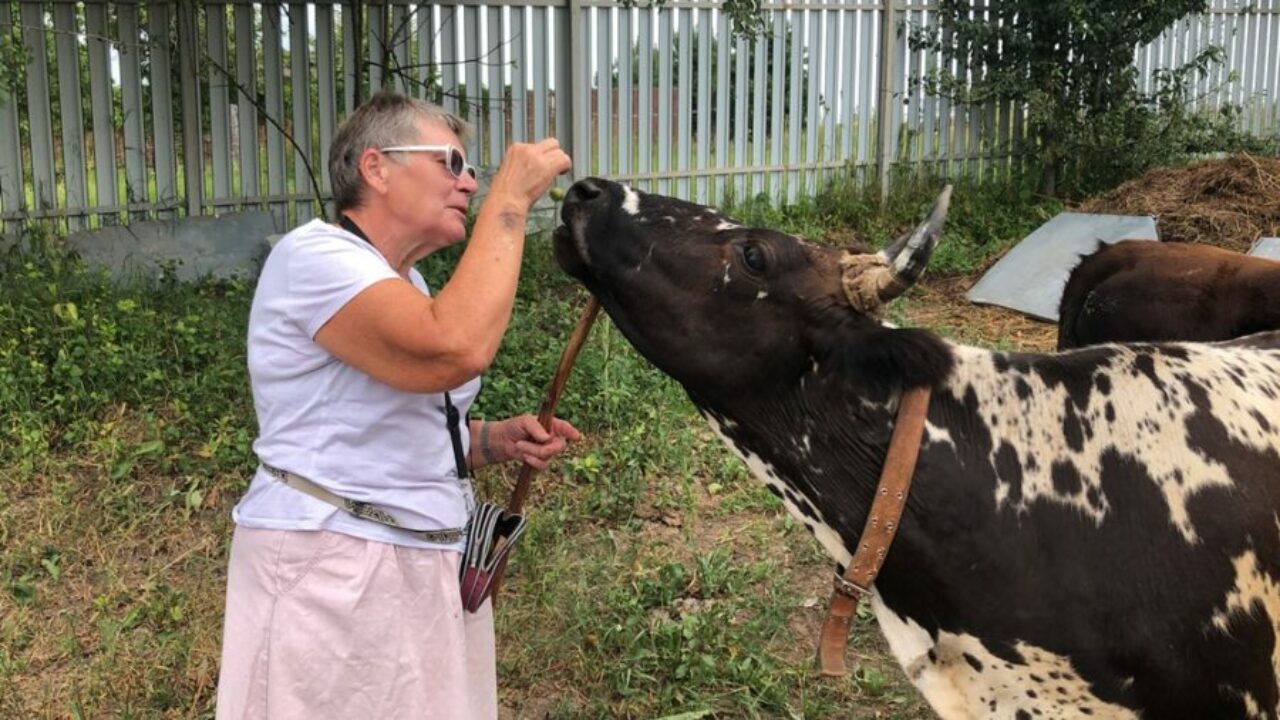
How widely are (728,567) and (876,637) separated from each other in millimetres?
660

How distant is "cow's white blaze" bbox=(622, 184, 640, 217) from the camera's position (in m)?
2.78

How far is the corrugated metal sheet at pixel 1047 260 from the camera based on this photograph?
8.73 m

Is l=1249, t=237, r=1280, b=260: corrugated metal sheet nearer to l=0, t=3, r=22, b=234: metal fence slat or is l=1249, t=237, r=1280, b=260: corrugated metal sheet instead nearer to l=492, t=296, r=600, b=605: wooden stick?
l=492, t=296, r=600, b=605: wooden stick

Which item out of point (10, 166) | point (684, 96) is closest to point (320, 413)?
point (10, 166)

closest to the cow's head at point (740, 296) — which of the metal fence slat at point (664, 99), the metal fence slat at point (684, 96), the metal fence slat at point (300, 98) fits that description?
the metal fence slat at point (300, 98)

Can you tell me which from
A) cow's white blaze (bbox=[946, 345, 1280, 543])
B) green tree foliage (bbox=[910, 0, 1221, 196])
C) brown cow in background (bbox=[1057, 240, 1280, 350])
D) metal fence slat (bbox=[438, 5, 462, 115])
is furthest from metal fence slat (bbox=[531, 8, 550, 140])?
cow's white blaze (bbox=[946, 345, 1280, 543])

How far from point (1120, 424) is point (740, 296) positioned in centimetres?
87

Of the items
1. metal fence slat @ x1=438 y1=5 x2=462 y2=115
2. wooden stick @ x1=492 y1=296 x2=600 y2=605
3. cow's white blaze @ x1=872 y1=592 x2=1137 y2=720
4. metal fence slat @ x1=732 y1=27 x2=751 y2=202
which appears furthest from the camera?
metal fence slat @ x1=732 y1=27 x2=751 y2=202

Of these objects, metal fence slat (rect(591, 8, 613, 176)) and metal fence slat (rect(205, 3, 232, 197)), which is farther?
metal fence slat (rect(591, 8, 613, 176))

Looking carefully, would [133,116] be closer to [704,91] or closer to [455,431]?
[704,91]

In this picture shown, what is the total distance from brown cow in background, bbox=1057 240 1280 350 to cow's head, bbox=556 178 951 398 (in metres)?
3.76

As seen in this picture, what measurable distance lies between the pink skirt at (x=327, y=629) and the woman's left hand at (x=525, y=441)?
475 millimetres

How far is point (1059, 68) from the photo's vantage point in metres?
12.0

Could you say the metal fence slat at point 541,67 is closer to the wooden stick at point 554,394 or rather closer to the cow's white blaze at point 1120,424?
the wooden stick at point 554,394
